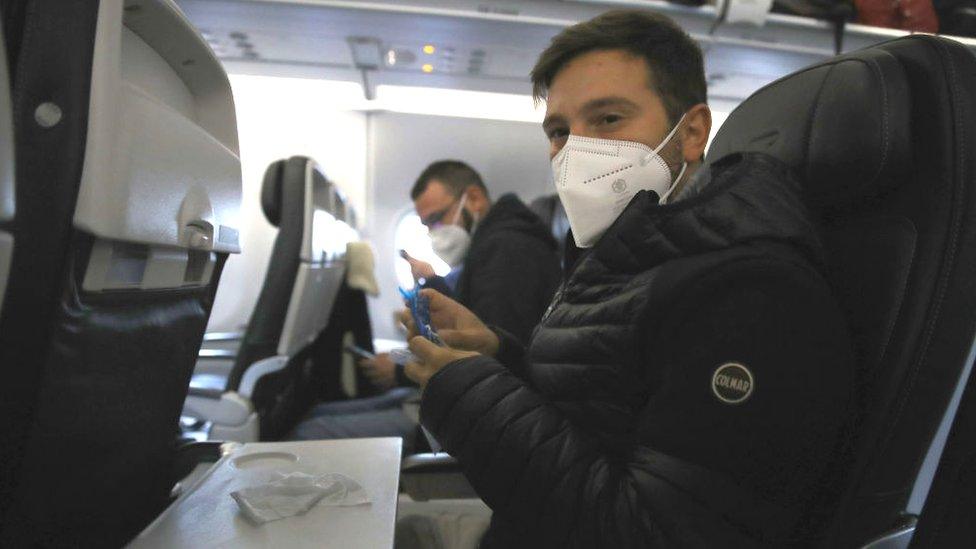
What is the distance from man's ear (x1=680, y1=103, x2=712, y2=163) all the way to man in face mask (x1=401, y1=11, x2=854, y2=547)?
195mm

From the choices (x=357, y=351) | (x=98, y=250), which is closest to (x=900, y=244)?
(x=98, y=250)

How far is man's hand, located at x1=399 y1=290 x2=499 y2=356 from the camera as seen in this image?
A: 156cm

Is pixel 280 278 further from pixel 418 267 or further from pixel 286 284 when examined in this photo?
pixel 418 267

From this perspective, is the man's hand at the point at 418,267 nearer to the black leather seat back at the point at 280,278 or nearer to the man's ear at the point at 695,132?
the black leather seat back at the point at 280,278

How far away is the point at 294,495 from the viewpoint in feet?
3.33

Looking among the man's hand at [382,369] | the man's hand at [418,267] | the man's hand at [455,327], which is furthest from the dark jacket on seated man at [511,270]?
the man's hand at [382,369]

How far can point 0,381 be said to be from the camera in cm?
66

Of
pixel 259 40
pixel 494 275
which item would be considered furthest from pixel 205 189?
pixel 259 40

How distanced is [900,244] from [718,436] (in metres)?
0.43

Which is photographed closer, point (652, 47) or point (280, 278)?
point (652, 47)

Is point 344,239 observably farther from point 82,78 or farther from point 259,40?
point 82,78

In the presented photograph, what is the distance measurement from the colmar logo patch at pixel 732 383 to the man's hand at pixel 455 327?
739mm

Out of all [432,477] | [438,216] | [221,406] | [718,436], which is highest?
[438,216]

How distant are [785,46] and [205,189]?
282cm
